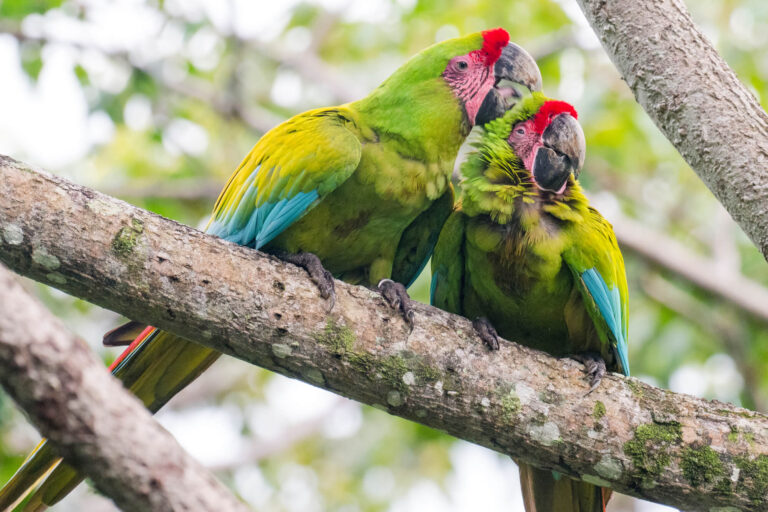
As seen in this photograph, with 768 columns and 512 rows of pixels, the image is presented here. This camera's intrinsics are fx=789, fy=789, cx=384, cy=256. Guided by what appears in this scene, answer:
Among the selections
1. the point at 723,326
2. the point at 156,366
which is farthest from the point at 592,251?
the point at 723,326

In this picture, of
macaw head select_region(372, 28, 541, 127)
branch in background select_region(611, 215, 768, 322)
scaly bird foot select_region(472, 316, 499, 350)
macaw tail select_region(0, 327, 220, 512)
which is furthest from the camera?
branch in background select_region(611, 215, 768, 322)

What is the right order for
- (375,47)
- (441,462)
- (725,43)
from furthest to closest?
1. (441,462)
2. (375,47)
3. (725,43)

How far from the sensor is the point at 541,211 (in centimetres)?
276

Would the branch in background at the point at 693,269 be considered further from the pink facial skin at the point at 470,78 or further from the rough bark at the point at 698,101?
the rough bark at the point at 698,101

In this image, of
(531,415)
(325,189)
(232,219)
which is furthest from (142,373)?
(531,415)

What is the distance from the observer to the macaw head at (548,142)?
282 cm

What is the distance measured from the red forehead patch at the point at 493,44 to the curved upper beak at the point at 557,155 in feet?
1.44

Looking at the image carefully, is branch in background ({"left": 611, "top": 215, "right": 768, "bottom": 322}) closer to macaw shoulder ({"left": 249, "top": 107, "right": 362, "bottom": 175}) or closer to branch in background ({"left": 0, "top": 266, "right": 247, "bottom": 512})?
macaw shoulder ({"left": 249, "top": 107, "right": 362, "bottom": 175})

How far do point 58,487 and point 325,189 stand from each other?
1.25m

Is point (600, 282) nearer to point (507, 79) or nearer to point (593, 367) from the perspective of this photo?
point (593, 367)

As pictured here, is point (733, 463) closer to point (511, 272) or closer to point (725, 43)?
point (511, 272)

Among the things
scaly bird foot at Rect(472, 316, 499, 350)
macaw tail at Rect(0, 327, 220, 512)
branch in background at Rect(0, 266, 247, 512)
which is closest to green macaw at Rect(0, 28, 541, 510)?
macaw tail at Rect(0, 327, 220, 512)

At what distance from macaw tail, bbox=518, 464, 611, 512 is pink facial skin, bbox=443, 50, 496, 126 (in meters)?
1.35

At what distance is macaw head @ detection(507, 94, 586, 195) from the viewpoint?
282cm
